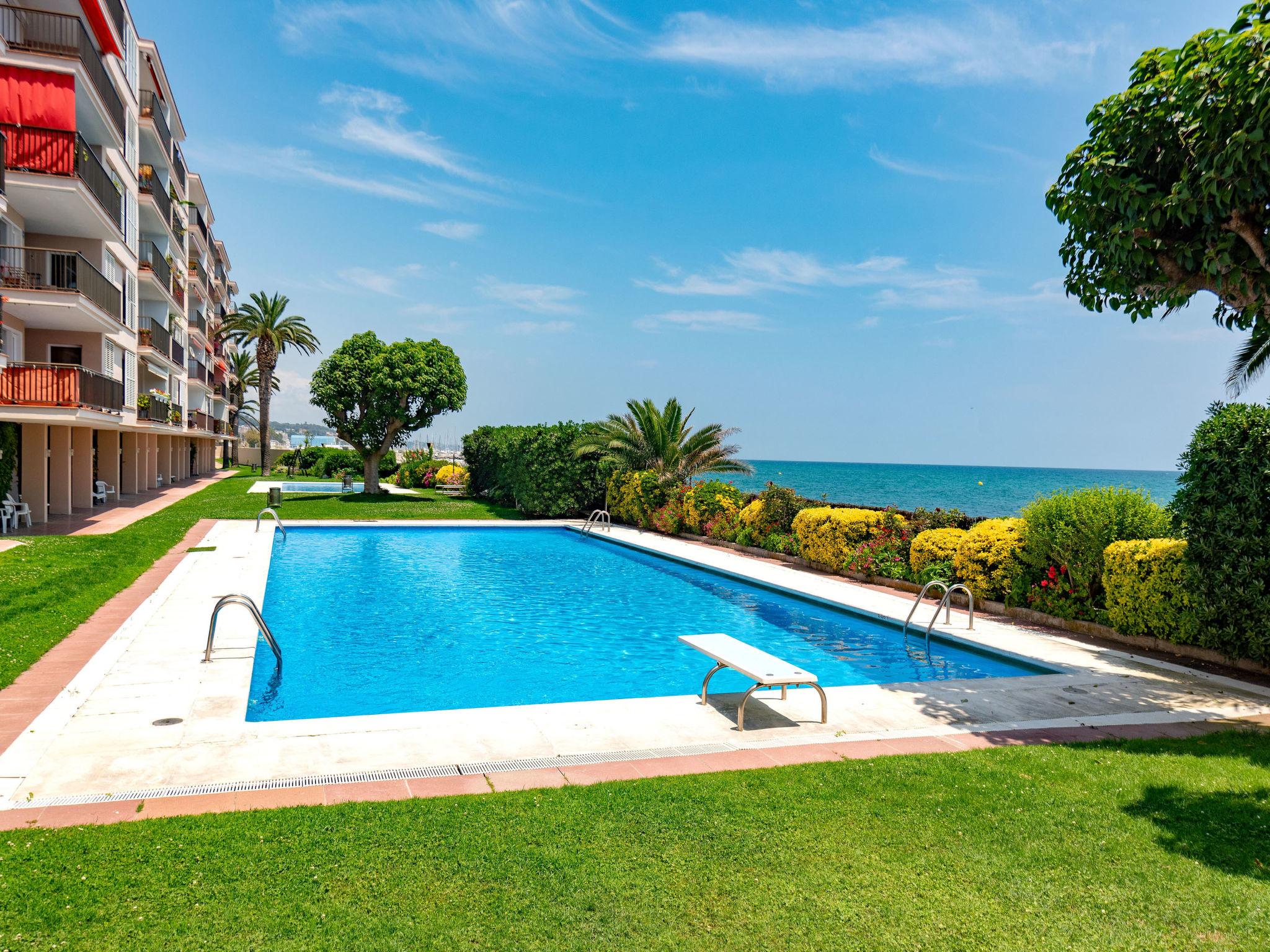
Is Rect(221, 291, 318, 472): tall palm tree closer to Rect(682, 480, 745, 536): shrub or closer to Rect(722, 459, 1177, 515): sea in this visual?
Rect(722, 459, 1177, 515): sea

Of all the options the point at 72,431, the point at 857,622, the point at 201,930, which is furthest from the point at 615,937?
the point at 72,431

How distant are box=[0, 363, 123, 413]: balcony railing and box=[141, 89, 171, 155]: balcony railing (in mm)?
16302

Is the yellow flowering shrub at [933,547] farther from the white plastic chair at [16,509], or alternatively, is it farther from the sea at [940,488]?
the sea at [940,488]

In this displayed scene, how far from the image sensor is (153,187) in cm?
3056

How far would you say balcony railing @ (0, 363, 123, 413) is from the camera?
58.3 feet

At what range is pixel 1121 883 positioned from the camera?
4199mm

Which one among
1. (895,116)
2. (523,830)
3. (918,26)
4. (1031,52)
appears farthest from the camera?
(895,116)

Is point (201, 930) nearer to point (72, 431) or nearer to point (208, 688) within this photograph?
point (208, 688)

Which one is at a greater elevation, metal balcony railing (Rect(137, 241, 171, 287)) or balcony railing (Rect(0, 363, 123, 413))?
metal balcony railing (Rect(137, 241, 171, 287))

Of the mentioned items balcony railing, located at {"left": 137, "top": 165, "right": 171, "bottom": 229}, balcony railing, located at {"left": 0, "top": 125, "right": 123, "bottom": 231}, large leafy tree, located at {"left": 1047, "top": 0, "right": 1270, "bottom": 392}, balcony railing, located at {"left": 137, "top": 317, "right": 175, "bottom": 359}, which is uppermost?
balcony railing, located at {"left": 137, "top": 165, "right": 171, "bottom": 229}

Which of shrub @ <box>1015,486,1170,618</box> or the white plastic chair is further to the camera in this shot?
the white plastic chair

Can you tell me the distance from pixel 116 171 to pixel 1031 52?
2701 cm

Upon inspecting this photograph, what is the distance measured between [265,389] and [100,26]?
34839 millimetres

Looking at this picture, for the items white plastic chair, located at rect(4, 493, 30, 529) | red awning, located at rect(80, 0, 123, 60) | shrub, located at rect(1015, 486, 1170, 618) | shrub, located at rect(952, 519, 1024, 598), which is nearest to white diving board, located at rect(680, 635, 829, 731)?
shrub, located at rect(1015, 486, 1170, 618)
